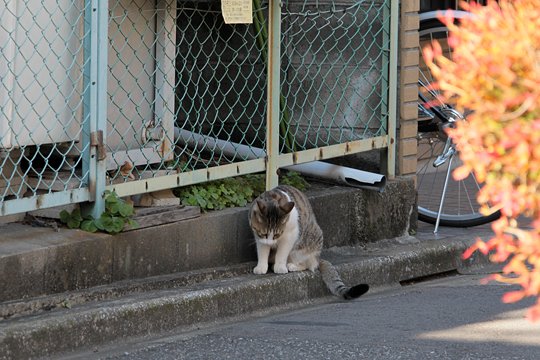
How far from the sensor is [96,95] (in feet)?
18.5

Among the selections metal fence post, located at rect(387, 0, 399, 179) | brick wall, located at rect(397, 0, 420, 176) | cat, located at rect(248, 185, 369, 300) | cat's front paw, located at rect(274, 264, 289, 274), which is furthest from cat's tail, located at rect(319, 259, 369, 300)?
brick wall, located at rect(397, 0, 420, 176)

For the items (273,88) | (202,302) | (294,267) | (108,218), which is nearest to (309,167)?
(273,88)

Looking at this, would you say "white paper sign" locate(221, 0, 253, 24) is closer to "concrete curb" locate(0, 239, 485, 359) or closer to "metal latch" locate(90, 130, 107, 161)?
"metal latch" locate(90, 130, 107, 161)

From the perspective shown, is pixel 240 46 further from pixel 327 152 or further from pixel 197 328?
pixel 197 328

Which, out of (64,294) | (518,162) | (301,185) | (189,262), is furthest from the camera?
(301,185)

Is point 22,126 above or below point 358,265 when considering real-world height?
above

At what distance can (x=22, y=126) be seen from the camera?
18.0 feet

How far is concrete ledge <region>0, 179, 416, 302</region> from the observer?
5387 mm

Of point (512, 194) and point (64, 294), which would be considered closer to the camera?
point (512, 194)

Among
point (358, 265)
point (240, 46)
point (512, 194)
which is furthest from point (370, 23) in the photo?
point (512, 194)

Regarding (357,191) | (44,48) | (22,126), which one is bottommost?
(357,191)

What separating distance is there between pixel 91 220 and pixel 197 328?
32.4 inches

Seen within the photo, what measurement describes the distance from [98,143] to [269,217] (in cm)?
125

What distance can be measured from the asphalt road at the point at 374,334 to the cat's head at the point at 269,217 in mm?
514
